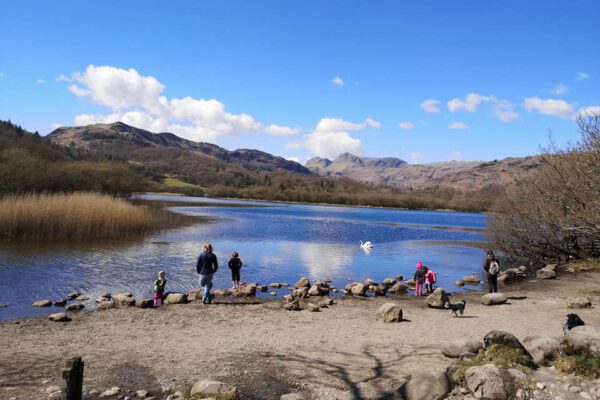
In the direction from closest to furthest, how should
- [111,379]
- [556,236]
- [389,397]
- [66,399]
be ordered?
[66,399]
[389,397]
[111,379]
[556,236]

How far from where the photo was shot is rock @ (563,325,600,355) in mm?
9086

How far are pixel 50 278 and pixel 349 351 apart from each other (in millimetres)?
18234

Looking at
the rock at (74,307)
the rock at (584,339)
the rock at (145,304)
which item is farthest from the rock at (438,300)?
the rock at (74,307)

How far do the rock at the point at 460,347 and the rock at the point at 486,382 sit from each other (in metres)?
2.13

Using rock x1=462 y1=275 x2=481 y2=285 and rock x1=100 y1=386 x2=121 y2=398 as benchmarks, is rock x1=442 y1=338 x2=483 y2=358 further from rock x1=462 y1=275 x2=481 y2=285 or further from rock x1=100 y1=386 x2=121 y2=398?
rock x1=462 y1=275 x2=481 y2=285

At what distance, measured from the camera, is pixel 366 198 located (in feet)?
578

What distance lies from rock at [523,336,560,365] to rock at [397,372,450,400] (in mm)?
2411

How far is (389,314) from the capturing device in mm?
16234

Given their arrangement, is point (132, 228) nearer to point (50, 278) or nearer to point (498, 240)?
point (50, 278)

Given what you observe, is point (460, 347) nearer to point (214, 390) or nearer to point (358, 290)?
point (214, 390)

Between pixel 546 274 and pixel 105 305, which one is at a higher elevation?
pixel 546 274

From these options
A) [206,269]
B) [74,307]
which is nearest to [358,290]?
[206,269]

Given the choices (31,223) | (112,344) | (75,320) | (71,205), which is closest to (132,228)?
(71,205)

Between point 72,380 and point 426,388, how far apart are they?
6.34 meters
